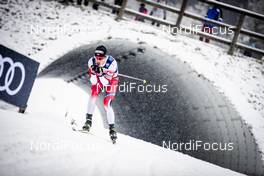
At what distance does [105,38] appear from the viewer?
835 centimetres

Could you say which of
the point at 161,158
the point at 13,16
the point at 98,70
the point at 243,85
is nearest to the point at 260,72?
the point at 243,85

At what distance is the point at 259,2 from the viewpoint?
18953mm

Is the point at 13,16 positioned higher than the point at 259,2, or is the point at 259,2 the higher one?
the point at 259,2

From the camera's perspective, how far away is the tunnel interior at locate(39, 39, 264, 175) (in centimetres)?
738

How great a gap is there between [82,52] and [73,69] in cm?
141

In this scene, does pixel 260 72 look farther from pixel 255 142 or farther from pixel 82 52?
pixel 82 52

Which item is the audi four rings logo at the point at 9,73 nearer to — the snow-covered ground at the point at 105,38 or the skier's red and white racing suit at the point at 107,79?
the skier's red and white racing suit at the point at 107,79

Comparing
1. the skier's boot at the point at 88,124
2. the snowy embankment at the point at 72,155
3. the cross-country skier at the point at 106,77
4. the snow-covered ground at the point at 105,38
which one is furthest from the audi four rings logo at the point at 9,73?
the snow-covered ground at the point at 105,38

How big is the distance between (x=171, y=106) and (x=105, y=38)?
317 centimetres

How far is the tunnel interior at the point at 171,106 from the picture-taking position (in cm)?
738

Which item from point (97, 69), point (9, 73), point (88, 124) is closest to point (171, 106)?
point (88, 124)

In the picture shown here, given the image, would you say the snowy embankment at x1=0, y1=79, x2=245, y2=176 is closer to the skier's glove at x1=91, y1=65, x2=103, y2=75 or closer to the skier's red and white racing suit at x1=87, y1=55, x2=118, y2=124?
the skier's red and white racing suit at x1=87, y1=55, x2=118, y2=124

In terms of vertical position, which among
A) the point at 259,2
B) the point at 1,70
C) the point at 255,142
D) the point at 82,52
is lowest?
the point at 255,142

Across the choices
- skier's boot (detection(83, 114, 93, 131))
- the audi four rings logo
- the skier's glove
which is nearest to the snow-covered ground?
the audi four rings logo
